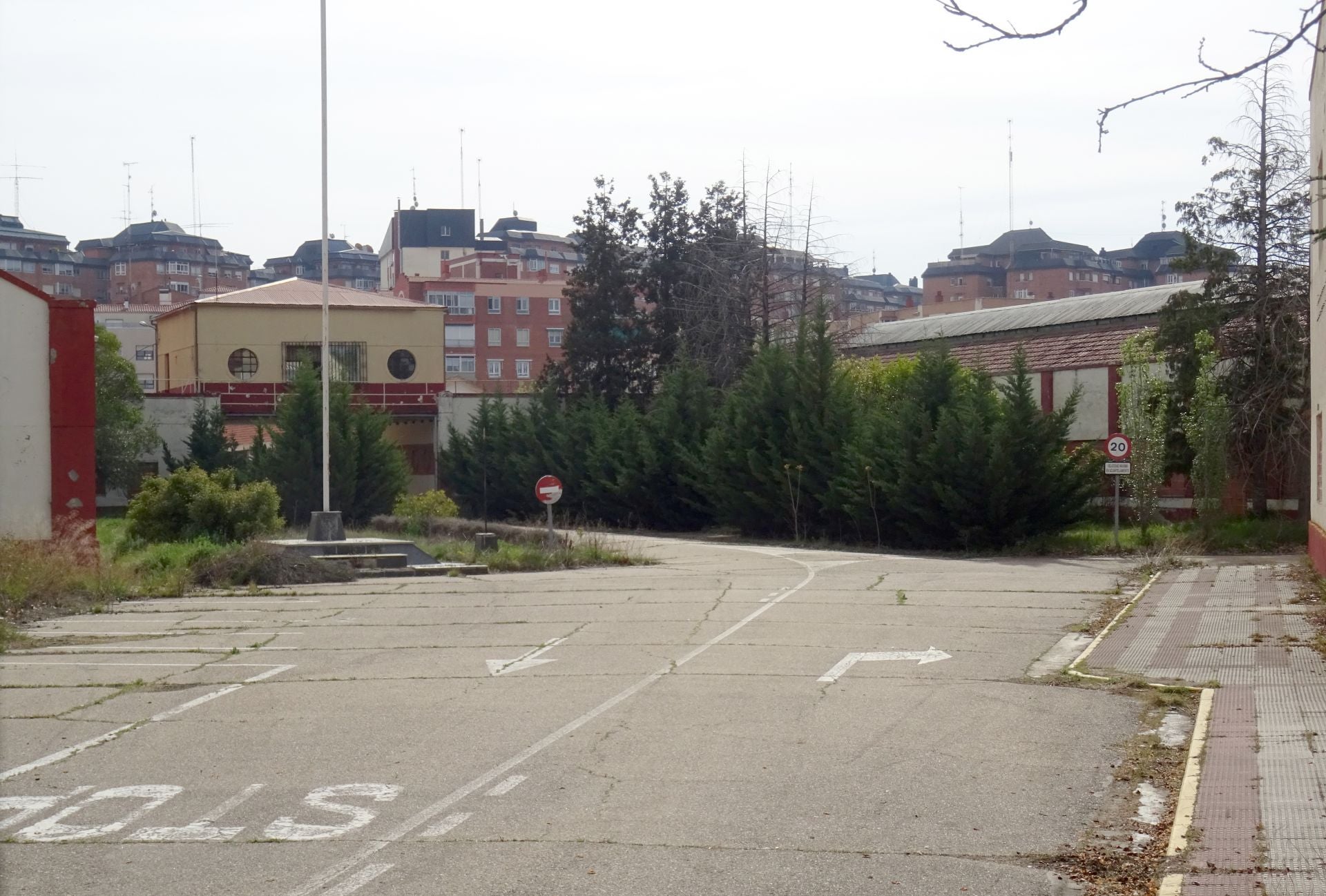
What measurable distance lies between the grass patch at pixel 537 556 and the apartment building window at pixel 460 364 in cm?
8144

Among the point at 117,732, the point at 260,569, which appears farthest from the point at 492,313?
the point at 117,732

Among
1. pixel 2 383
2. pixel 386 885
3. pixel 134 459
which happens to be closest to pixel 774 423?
pixel 2 383

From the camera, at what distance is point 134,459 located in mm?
54000

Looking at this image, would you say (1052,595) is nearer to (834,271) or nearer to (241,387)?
(834,271)

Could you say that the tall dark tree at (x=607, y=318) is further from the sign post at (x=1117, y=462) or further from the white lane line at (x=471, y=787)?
the white lane line at (x=471, y=787)

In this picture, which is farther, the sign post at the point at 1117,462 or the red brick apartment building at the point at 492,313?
the red brick apartment building at the point at 492,313

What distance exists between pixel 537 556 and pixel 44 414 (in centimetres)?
993

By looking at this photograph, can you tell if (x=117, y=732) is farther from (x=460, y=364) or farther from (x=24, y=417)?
(x=460, y=364)

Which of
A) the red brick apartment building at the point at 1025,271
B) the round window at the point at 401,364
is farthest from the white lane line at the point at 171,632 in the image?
the red brick apartment building at the point at 1025,271

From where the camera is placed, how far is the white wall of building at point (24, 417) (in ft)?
88.2

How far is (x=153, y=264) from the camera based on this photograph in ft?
511

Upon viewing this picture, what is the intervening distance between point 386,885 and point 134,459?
51421 mm

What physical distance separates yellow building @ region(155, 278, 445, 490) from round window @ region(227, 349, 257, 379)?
4 centimetres

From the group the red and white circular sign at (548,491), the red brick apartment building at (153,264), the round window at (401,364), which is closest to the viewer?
the red and white circular sign at (548,491)
